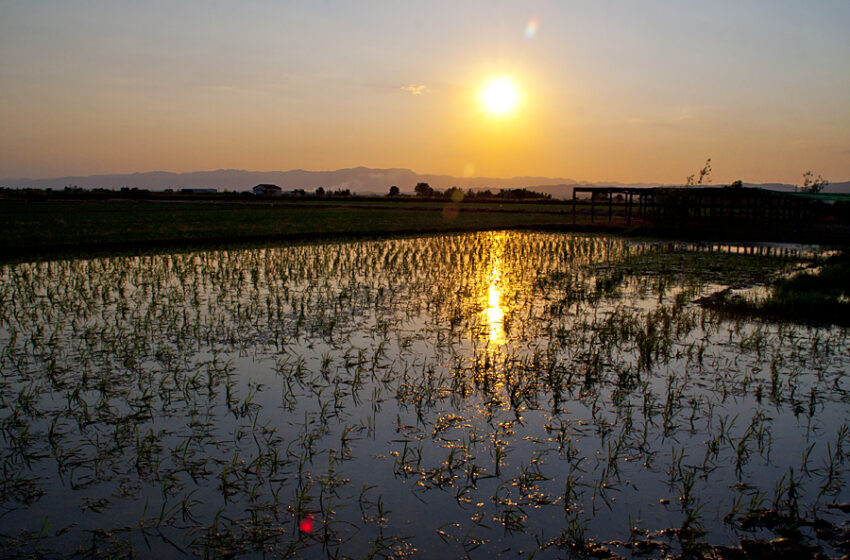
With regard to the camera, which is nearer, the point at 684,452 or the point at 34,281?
the point at 684,452

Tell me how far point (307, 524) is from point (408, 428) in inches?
64.9

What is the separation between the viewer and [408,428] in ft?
17.2

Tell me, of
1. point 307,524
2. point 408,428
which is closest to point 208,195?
point 408,428

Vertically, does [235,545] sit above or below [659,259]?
below

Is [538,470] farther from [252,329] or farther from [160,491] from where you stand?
[252,329]

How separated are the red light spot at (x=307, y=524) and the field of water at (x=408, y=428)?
17 millimetres

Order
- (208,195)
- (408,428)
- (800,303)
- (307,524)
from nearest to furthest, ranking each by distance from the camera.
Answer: (307,524), (408,428), (800,303), (208,195)

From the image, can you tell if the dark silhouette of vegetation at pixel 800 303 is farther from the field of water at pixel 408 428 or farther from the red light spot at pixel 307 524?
the red light spot at pixel 307 524

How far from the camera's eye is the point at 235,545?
3537mm

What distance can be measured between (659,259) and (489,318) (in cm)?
1172

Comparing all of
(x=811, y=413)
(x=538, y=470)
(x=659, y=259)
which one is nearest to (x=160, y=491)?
(x=538, y=470)

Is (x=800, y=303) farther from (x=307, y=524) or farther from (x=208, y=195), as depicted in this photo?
(x=208, y=195)

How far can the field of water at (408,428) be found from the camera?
12.3 feet

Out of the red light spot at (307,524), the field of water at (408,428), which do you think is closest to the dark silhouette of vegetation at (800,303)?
the field of water at (408,428)
